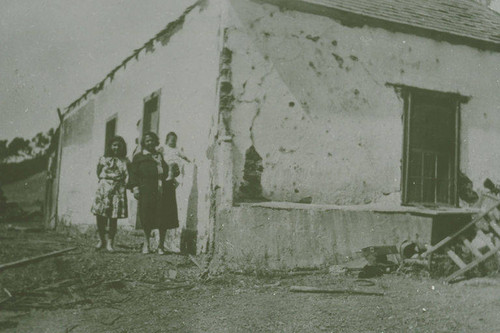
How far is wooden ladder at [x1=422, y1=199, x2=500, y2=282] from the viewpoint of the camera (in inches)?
233

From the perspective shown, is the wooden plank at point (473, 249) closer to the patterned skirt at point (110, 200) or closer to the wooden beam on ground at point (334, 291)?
the wooden beam on ground at point (334, 291)

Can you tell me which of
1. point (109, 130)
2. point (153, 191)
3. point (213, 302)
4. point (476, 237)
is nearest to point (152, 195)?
point (153, 191)

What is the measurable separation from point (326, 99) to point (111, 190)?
336 centimetres

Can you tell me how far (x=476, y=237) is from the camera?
21.2 feet

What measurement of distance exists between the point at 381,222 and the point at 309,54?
A: 2.59 m

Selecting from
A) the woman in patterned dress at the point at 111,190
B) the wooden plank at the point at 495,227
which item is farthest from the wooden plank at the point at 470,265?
the woman in patterned dress at the point at 111,190

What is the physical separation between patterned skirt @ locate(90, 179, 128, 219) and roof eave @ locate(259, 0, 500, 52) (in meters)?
3.41

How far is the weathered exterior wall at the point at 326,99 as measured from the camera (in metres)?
6.82

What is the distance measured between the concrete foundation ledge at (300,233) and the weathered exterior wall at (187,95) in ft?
2.24

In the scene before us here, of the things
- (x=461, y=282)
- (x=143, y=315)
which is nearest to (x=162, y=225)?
(x=143, y=315)

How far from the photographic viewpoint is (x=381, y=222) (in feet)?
21.9

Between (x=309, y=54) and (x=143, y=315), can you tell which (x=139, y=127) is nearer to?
(x=309, y=54)

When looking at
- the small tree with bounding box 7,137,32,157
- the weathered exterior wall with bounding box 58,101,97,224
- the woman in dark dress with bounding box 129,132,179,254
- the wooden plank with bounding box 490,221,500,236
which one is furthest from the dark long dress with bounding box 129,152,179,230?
the small tree with bounding box 7,137,32,157

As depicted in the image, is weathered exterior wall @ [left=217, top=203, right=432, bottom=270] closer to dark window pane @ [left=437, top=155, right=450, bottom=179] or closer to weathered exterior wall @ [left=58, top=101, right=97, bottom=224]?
dark window pane @ [left=437, top=155, right=450, bottom=179]
